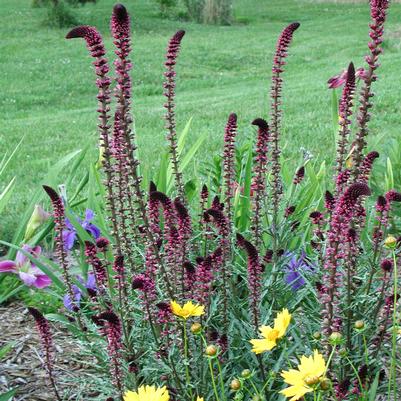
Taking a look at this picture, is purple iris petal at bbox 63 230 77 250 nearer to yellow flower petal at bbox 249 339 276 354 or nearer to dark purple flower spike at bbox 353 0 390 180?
dark purple flower spike at bbox 353 0 390 180

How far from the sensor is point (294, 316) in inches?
107

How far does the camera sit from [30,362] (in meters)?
2.77

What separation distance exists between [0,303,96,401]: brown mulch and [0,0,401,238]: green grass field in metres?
1.02

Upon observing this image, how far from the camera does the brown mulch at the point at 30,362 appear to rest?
2561mm

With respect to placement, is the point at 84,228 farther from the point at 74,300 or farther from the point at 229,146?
the point at 229,146

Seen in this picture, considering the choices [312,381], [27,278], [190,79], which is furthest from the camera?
[190,79]

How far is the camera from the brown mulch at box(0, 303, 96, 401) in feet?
8.40

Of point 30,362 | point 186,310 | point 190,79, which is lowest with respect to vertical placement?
point 190,79

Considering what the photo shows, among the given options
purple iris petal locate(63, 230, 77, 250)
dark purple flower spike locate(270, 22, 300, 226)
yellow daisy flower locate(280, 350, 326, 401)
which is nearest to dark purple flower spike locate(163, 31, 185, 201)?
dark purple flower spike locate(270, 22, 300, 226)

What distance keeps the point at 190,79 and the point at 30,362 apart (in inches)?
610

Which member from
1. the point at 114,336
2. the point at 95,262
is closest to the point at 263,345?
the point at 114,336

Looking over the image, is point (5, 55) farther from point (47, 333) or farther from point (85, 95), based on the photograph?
point (47, 333)

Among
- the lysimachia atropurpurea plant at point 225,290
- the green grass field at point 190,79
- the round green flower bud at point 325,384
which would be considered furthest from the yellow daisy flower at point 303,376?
the green grass field at point 190,79

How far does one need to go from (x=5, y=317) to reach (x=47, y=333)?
1.30m
